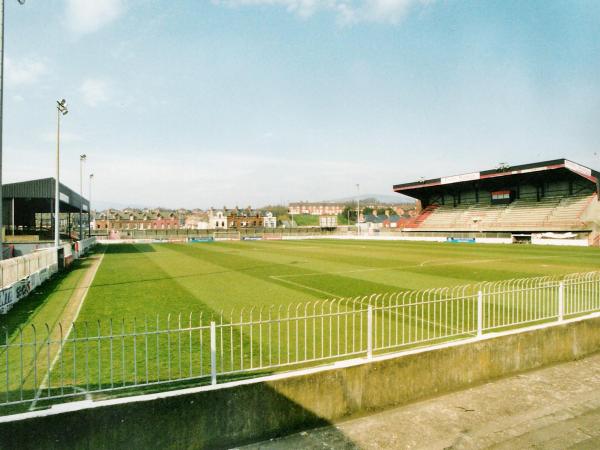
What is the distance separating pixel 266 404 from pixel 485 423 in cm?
294

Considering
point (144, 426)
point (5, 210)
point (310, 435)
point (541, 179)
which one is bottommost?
point (310, 435)

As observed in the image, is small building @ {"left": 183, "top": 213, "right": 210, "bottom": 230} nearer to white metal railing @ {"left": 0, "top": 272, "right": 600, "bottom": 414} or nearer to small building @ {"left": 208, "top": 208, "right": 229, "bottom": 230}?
small building @ {"left": 208, "top": 208, "right": 229, "bottom": 230}

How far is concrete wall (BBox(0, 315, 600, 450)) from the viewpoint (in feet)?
14.7

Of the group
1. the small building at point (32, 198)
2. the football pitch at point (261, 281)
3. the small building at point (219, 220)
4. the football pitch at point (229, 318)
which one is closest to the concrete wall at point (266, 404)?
the football pitch at point (229, 318)

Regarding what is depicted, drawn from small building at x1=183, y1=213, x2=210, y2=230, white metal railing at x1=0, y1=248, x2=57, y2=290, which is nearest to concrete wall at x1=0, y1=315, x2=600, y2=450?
white metal railing at x1=0, y1=248, x2=57, y2=290

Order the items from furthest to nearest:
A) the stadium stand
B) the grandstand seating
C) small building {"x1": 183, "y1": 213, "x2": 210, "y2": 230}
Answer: small building {"x1": 183, "y1": 213, "x2": 210, "y2": 230}
the grandstand seating
the stadium stand

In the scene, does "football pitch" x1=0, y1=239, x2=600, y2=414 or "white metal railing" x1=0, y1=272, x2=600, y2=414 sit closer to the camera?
"white metal railing" x1=0, y1=272, x2=600, y2=414

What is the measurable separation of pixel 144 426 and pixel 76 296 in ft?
41.3

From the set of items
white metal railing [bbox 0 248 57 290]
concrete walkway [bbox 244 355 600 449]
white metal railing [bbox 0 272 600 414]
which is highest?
white metal railing [bbox 0 248 57 290]

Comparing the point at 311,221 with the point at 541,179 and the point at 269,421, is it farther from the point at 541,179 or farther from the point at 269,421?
the point at 269,421

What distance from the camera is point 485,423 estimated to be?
5.44 metres

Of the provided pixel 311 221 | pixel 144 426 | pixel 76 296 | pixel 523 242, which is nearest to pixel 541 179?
pixel 523 242

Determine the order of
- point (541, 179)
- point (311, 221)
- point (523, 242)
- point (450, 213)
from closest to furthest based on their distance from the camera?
point (523, 242), point (541, 179), point (450, 213), point (311, 221)

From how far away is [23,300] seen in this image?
14.7 meters
